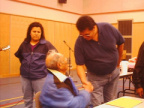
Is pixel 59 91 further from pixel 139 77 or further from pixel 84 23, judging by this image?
pixel 139 77

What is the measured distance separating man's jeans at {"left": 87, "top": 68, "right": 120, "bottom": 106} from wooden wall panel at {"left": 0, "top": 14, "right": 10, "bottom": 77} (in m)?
6.67

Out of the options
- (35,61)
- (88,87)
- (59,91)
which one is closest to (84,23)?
(88,87)

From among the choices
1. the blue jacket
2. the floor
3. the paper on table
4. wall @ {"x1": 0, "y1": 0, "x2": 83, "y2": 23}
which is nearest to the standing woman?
the blue jacket

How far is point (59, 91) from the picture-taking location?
5.60ft

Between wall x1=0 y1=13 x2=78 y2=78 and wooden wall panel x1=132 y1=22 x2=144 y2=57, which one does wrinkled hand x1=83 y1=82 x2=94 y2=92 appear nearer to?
wall x1=0 y1=13 x2=78 y2=78

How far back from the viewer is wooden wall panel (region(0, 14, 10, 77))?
28.1 feet

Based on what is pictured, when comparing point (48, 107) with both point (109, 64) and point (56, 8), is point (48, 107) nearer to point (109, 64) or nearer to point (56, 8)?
point (109, 64)

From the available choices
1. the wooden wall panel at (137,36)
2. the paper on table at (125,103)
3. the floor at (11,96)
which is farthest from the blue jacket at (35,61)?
the wooden wall panel at (137,36)

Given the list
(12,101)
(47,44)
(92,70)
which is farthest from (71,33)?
(92,70)

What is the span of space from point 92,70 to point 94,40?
1.18ft

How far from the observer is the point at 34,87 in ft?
10.7

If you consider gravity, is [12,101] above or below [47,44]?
below

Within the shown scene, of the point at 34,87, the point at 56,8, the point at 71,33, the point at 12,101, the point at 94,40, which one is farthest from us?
the point at 71,33

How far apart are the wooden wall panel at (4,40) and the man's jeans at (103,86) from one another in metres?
6.67
